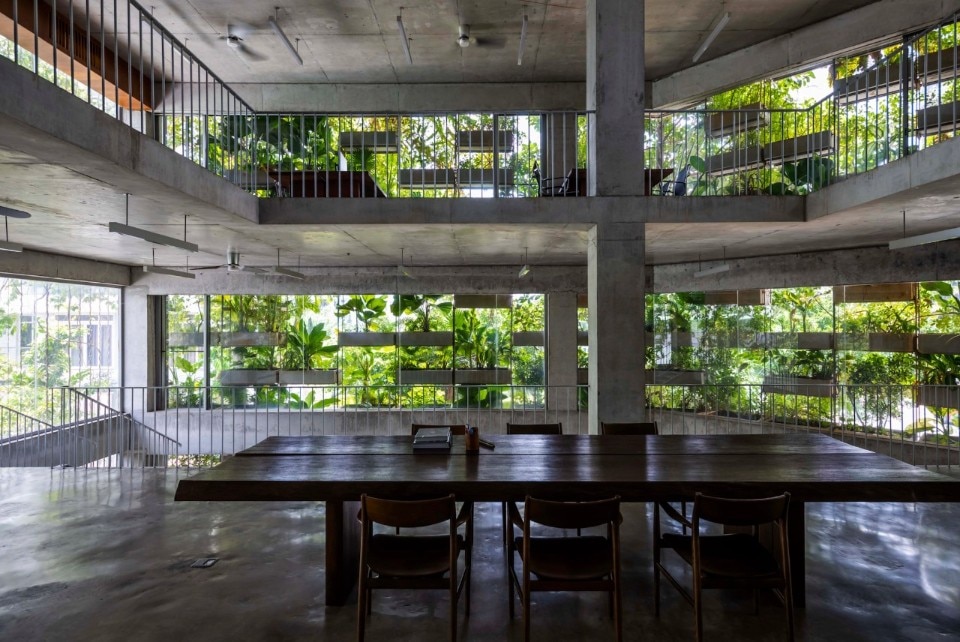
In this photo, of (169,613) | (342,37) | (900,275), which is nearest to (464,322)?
(342,37)

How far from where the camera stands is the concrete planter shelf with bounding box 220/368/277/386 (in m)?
10.7

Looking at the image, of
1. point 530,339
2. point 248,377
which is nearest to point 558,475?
point 530,339

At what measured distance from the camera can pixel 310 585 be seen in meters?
3.62

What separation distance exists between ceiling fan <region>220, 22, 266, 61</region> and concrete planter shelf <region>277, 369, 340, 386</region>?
18.6 feet

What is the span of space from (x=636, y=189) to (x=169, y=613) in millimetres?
5457

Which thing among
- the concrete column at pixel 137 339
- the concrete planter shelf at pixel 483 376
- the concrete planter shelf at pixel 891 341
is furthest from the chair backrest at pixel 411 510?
the concrete column at pixel 137 339

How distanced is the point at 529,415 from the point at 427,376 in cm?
212

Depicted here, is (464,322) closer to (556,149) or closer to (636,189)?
(556,149)

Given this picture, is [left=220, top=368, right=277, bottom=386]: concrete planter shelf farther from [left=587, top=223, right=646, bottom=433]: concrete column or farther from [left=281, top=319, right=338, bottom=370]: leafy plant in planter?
[left=587, top=223, right=646, bottom=433]: concrete column

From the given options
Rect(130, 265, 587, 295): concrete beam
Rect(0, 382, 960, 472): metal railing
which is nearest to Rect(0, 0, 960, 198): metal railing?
Rect(130, 265, 587, 295): concrete beam

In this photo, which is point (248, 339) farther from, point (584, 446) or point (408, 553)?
point (408, 553)

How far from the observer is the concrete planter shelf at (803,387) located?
830 cm

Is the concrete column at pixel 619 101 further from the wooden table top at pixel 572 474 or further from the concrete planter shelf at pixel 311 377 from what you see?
the concrete planter shelf at pixel 311 377

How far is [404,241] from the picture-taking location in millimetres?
7230
